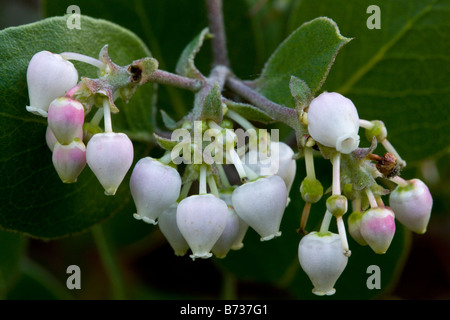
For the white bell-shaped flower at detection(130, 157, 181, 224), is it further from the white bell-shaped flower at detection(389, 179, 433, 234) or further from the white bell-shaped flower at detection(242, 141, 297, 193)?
the white bell-shaped flower at detection(389, 179, 433, 234)

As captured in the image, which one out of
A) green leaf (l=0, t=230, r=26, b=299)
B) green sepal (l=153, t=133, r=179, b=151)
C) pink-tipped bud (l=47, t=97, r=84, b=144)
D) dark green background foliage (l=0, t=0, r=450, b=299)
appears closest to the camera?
pink-tipped bud (l=47, t=97, r=84, b=144)

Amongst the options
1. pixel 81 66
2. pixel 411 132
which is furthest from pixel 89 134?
pixel 411 132

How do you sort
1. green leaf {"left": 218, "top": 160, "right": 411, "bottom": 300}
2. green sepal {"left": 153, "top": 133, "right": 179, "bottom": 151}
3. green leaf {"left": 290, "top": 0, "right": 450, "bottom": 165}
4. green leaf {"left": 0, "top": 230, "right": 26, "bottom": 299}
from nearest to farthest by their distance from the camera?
green sepal {"left": 153, "top": 133, "right": 179, "bottom": 151} < green leaf {"left": 290, "top": 0, "right": 450, "bottom": 165} < green leaf {"left": 218, "top": 160, "right": 411, "bottom": 300} < green leaf {"left": 0, "top": 230, "right": 26, "bottom": 299}

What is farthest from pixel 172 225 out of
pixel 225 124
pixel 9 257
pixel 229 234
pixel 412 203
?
pixel 9 257

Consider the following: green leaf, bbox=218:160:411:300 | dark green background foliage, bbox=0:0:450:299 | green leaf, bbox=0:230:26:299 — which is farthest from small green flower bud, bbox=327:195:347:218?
green leaf, bbox=0:230:26:299

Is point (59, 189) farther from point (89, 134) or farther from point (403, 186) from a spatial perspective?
point (403, 186)

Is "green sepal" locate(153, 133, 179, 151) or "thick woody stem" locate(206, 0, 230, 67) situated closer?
"green sepal" locate(153, 133, 179, 151)

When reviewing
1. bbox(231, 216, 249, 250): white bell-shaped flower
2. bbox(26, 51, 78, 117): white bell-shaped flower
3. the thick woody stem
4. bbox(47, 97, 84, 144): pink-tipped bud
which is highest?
the thick woody stem
